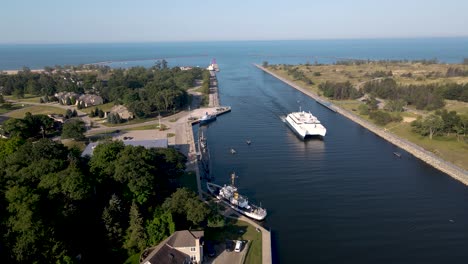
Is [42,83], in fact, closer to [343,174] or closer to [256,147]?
[256,147]

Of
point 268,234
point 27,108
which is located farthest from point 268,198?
point 27,108

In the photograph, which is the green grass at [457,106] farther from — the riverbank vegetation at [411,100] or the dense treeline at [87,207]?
the dense treeline at [87,207]

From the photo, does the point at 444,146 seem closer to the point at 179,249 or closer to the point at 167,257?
the point at 179,249

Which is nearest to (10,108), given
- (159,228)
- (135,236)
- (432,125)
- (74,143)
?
(74,143)

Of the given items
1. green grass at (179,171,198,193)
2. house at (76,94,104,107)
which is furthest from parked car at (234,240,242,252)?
house at (76,94,104,107)

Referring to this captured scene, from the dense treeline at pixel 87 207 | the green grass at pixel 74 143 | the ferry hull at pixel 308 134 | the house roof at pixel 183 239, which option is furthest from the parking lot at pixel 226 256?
the ferry hull at pixel 308 134
